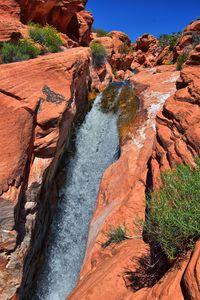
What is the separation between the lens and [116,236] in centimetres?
841

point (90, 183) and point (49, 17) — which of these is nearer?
point (90, 183)

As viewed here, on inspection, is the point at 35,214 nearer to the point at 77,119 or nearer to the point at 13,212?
the point at 13,212

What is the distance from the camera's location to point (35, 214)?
948 centimetres

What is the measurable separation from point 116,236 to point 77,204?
4.09 meters

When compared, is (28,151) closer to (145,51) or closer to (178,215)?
(178,215)

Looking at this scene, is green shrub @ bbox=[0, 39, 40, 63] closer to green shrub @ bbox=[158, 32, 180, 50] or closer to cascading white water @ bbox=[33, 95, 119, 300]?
cascading white water @ bbox=[33, 95, 119, 300]

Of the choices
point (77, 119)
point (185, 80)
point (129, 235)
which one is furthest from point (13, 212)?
point (77, 119)

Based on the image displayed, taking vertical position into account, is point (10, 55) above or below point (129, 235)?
above

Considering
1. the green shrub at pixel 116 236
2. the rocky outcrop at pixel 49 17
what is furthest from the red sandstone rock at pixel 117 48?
the green shrub at pixel 116 236

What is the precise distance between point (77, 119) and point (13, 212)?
24.0 feet

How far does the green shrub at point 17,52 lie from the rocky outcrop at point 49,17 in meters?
1.37

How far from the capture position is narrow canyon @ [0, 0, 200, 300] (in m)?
6.47

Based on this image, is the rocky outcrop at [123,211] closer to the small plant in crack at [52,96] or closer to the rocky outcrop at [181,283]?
the rocky outcrop at [181,283]

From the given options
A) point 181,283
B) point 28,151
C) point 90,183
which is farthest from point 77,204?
point 181,283
